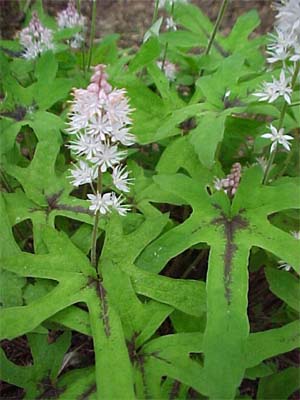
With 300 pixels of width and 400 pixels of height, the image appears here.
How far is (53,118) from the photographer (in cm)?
256

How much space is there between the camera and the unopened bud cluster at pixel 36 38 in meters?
2.92

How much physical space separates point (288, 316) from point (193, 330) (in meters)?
0.56

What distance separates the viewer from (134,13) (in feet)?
18.6

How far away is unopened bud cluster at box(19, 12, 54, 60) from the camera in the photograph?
9.57ft

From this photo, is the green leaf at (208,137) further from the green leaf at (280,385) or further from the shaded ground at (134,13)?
the shaded ground at (134,13)

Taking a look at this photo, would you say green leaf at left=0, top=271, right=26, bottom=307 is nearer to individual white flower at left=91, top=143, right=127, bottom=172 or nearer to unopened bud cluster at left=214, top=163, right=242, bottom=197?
individual white flower at left=91, top=143, right=127, bottom=172

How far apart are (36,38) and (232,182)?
144 centimetres

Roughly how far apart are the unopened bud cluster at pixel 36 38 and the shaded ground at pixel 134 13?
2.45m

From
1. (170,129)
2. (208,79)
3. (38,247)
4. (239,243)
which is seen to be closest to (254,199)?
(239,243)

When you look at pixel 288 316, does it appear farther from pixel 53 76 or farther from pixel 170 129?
pixel 53 76

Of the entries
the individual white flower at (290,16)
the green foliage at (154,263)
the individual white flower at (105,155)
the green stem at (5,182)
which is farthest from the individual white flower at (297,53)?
the green stem at (5,182)

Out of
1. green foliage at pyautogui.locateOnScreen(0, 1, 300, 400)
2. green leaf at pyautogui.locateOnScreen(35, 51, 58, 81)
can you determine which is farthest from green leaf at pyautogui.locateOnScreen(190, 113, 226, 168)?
green leaf at pyautogui.locateOnScreen(35, 51, 58, 81)

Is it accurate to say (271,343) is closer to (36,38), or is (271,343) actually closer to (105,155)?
(105,155)

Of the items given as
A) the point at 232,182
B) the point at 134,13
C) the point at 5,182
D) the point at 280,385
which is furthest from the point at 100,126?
the point at 134,13
